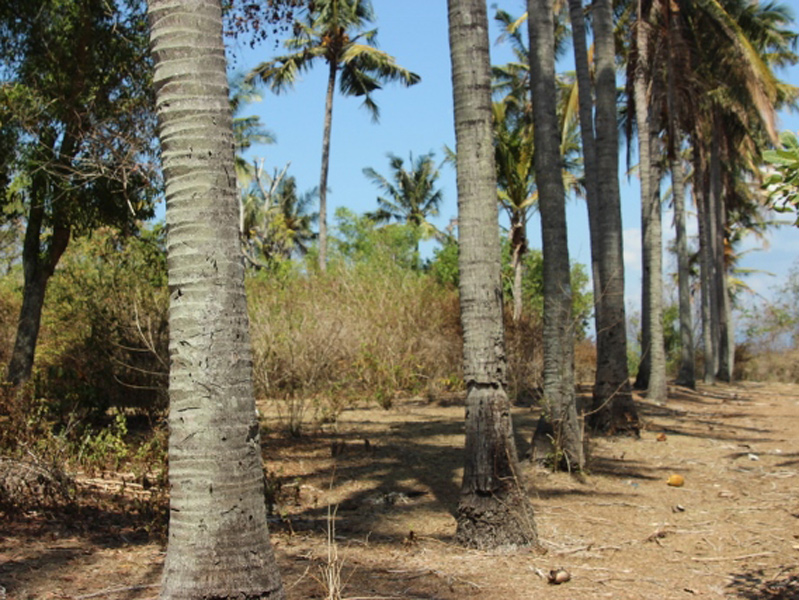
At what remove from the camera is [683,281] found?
75.1ft

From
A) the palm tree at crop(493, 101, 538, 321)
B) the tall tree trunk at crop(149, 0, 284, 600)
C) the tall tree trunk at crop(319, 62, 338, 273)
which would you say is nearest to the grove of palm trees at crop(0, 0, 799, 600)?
the tall tree trunk at crop(149, 0, 284, 600)

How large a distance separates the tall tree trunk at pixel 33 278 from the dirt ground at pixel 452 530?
10.6 feet

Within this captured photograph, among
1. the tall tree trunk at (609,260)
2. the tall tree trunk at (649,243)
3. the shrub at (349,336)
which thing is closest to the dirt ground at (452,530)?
the tall tree trunk at (609,260)

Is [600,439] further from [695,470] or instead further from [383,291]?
[383,291]

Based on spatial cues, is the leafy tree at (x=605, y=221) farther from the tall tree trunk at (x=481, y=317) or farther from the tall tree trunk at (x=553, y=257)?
the tall tree trunk at (x=481, y=317)

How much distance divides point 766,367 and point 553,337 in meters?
29.5

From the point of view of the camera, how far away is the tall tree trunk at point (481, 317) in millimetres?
5871

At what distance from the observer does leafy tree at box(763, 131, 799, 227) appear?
367cm

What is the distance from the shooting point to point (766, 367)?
112ft

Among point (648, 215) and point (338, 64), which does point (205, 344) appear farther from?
point (338, 64)

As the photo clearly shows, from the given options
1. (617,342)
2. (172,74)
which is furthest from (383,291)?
(172,74)

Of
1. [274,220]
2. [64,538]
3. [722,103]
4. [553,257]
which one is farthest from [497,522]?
[274,220]

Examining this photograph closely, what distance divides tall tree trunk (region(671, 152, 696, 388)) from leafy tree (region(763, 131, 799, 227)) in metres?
19.4

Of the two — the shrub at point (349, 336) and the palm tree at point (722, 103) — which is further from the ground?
the palm tree at point (722, 103)
